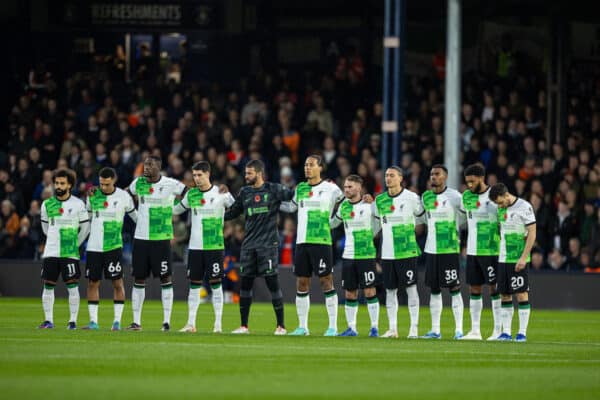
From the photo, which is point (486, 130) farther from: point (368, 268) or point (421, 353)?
point (421, 353)

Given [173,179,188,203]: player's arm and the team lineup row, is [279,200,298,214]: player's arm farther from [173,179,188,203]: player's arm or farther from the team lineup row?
[173,179,188,203]: player's arm

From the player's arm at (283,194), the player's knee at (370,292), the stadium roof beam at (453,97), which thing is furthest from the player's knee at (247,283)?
the stadium roof beam at (453,97)

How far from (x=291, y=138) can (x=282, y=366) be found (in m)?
18.5

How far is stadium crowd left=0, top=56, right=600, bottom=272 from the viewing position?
29312 millimetres

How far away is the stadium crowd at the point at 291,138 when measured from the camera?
29.3 meters

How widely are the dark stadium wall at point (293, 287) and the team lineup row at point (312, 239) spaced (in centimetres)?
819

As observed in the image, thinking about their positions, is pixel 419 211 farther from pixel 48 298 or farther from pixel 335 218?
pixel 48 298

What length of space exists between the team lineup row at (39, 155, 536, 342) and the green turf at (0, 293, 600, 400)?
72 centimetres

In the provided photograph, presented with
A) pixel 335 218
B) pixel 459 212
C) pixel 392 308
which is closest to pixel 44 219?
pixel 335 218

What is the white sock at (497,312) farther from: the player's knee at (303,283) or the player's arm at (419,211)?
the player's knee at (303,283)

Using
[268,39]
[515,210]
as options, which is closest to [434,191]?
[515,210]

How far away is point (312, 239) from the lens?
756 inches

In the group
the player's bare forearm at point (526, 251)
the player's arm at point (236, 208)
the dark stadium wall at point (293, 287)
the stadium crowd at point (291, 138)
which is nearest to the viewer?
the player's bare forearm at point (526, 251)

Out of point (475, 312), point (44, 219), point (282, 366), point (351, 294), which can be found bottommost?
point (282, 366)
